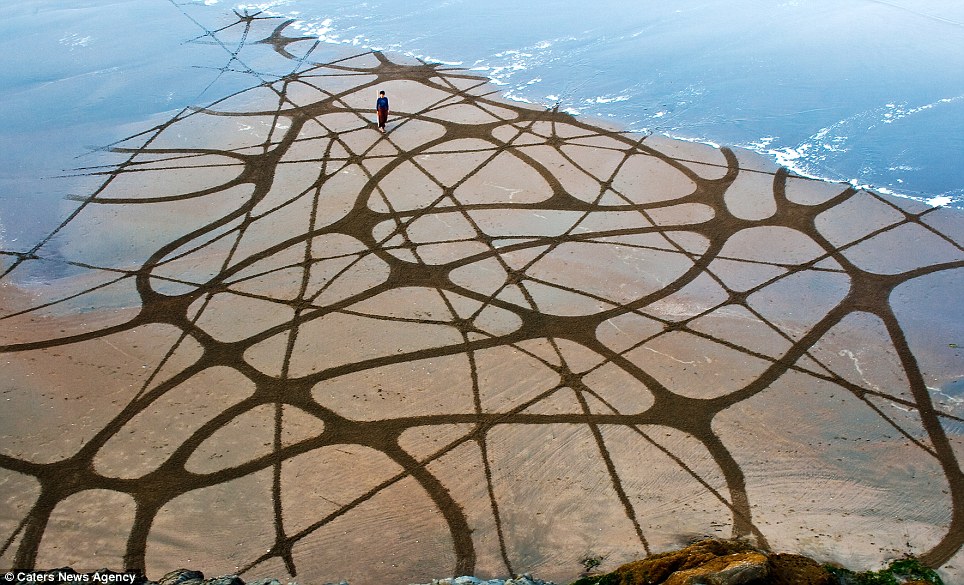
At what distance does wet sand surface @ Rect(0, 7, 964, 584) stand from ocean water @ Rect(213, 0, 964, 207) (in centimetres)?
129

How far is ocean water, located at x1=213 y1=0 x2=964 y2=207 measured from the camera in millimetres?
14914

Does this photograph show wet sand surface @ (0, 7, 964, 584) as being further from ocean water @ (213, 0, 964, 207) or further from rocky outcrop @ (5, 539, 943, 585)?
ocean water @ (213, 0, 964, 207)

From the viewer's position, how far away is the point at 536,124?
15852 millimetres

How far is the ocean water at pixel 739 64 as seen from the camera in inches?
587

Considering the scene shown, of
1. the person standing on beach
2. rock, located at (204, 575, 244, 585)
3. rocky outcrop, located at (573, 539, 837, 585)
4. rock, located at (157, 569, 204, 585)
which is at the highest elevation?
the person standing on beach

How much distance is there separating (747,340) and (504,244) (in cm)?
394

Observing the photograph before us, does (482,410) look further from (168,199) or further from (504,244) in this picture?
(168,199)

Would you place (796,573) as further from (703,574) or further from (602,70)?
(602,70)

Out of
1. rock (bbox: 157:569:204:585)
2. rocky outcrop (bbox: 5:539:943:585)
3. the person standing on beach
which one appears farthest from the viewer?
the person standing on beach

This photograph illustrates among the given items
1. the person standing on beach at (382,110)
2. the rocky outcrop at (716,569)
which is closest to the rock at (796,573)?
the rocky outcrop at (716,569)

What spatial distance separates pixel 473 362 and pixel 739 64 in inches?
465

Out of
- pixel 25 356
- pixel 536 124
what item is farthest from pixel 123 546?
pixel 536 124

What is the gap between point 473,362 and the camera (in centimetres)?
1016

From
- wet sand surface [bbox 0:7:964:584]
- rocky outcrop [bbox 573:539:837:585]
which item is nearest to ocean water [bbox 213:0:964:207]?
wet sand surface [bbox 0:7:964:584]
